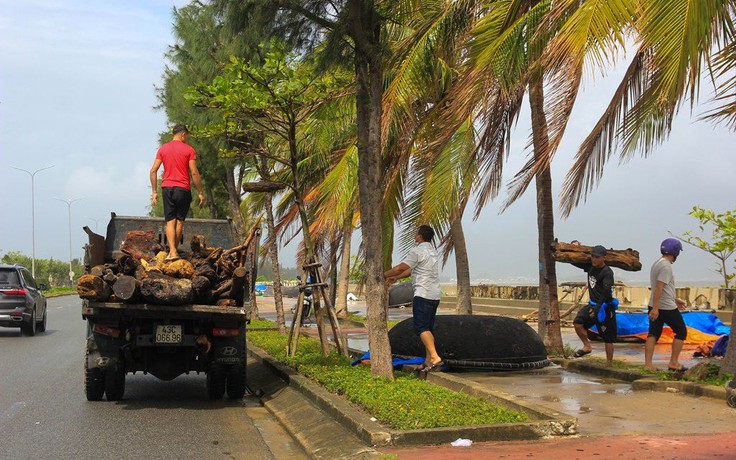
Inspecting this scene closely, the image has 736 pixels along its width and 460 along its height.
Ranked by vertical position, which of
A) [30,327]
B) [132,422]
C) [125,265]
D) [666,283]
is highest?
[125,265]

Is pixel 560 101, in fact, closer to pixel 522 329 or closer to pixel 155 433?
pixel 522 329

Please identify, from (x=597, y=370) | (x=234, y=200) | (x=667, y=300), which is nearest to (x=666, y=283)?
(x=667, y=300)

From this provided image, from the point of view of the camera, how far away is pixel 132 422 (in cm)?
897

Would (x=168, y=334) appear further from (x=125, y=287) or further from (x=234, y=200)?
(x=234, y=200)

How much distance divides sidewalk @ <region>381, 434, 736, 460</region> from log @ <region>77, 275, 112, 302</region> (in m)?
4.30

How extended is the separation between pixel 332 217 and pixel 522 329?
17.8ft

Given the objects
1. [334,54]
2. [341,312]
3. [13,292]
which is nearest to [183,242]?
[334,54]

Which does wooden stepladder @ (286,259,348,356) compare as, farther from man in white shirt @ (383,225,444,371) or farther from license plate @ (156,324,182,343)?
license plate @ (156,324,182,343)

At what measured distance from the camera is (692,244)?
2048cm

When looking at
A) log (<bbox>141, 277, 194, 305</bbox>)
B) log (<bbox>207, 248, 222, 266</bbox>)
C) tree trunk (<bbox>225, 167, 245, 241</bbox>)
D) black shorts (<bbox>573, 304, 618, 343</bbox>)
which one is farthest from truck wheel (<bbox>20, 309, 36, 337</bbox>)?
black shorts (<bbox>573, 304, 618, 343</bbox>)

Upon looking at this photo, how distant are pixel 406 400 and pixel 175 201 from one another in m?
4.53

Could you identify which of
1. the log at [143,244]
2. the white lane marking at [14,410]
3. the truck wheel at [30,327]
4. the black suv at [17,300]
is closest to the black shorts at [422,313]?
the log at [143,244]

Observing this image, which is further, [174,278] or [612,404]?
[174,278]

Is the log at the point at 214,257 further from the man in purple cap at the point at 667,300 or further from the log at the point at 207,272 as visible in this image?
the man in purple cap at the point at 667,300
